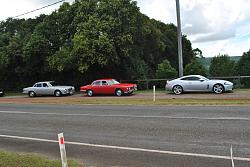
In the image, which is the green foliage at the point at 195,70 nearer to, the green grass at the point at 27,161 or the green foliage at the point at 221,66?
the green foliage at the point at 221,66

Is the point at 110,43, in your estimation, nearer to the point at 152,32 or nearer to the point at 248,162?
the point at 152,32

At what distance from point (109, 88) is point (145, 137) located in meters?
18.6

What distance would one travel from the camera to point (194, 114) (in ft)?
47.2

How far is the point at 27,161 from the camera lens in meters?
8.04

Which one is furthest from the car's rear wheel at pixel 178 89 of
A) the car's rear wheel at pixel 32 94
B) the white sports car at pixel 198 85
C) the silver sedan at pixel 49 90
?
the car's rear wheel at pixel 32 94

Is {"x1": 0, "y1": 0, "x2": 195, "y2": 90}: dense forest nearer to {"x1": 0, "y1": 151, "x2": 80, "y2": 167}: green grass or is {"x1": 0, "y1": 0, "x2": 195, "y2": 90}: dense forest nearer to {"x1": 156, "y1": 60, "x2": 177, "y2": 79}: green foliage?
{"x1": 156, "y1": 60, "x2": 177, "y2": 79}: green foliage

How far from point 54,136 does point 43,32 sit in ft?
87.0

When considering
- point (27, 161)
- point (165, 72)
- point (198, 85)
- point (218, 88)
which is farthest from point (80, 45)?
point (27, 161)

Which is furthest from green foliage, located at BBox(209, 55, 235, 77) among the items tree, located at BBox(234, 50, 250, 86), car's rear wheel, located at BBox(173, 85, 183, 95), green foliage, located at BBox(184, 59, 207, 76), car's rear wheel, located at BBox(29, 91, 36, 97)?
car's rear wheel, located at BBox(29, 91, 36, 97)

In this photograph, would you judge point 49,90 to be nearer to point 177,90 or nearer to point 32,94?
point 32,94

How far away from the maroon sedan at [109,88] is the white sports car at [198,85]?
3418 mm

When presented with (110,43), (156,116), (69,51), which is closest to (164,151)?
(156,116)

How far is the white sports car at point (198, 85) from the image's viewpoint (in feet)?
79.9

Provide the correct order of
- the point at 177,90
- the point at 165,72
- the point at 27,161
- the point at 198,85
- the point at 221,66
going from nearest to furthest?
the point at 27,161, the point at 198,85, the point at 177,90, the point at 165,72, the point at 221,66
